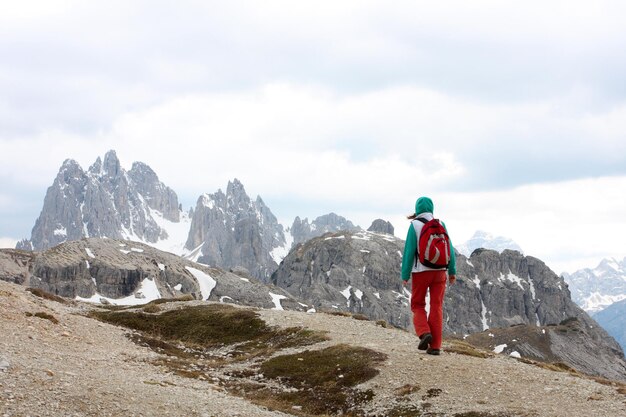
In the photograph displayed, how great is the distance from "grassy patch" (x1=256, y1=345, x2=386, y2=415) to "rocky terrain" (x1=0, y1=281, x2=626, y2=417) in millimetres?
61

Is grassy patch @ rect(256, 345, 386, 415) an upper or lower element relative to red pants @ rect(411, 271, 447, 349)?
lower

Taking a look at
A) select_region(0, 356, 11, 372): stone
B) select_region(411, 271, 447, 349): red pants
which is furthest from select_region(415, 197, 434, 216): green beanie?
select_region(0, 356, 11, 372): stone

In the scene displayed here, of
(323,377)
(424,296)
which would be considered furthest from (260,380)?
(424,296)

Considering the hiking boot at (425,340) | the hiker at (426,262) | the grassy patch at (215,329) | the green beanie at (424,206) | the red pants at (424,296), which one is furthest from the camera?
the grassy patch at (215,329)

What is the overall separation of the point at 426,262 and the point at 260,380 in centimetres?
979

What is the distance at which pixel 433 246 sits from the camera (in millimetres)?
22234

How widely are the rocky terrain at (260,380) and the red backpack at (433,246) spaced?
4.46 m

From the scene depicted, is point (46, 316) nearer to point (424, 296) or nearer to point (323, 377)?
point (323, 377)

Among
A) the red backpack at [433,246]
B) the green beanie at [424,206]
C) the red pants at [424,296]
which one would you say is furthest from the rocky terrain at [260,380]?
the green beanie at [424,206]

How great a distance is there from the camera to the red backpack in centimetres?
2227

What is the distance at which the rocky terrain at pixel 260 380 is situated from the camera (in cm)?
1644

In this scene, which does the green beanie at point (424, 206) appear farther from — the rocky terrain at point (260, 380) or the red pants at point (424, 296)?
the rocky terrain at point (260, 380)

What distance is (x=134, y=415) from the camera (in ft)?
50.2

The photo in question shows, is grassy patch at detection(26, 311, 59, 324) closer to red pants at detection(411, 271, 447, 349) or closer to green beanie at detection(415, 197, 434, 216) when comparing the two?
red pants at detection(411, 271, 447, 349)
